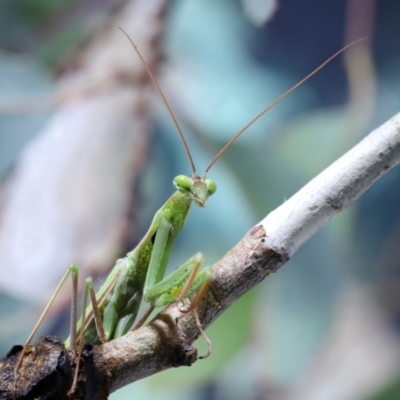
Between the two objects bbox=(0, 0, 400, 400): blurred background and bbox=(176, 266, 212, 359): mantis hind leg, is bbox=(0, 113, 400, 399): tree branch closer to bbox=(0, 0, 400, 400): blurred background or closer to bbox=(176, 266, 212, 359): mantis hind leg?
bbox=(176, 266, 212, 359): mantis hind leg

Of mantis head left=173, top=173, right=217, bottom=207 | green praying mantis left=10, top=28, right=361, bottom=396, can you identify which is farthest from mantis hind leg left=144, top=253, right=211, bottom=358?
mantis head left=173, top=173, right=217, bottom=207

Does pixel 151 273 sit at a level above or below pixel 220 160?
below

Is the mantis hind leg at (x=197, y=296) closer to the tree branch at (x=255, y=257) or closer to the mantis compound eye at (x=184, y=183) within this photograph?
the tree branch at (x=255, y=257)

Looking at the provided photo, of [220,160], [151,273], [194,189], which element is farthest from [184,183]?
[220,160]

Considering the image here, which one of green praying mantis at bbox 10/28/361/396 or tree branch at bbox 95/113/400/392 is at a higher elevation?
green praying mantis at bbox 10/28/361/396

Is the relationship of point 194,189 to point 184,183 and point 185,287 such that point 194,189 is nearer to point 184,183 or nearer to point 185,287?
point 184,183
